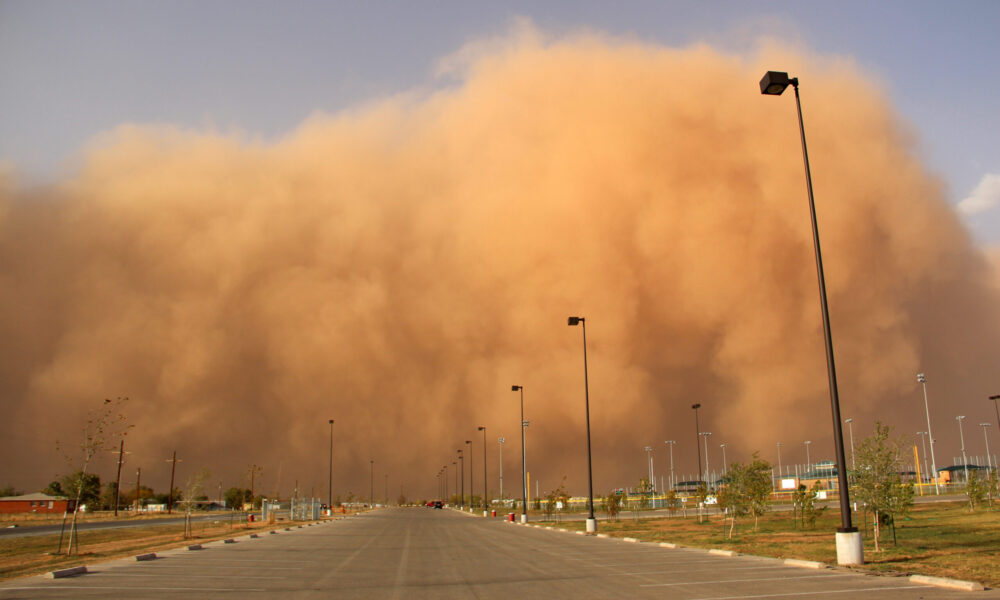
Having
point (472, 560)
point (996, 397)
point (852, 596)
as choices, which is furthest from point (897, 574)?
point (996, 397)

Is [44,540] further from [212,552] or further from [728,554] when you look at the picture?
[728,554]

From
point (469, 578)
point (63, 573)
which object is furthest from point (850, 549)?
point (63, 573)

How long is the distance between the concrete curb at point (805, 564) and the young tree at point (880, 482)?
299 centimetres

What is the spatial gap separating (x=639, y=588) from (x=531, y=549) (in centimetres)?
1008

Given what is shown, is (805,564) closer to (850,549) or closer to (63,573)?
(850,549)

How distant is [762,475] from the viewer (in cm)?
2473

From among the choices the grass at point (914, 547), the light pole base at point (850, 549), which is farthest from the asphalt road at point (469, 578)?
the grass at point (914, 547)

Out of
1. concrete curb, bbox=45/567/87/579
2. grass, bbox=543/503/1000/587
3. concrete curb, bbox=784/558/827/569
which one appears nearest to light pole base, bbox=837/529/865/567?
grass, bbox=543/503/1000/587

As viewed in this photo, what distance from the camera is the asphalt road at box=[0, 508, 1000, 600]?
1014cm

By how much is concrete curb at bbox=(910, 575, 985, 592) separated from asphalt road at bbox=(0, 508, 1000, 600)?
0.20 metres

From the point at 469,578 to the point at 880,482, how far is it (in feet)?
33.2

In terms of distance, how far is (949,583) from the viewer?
9.90 metres

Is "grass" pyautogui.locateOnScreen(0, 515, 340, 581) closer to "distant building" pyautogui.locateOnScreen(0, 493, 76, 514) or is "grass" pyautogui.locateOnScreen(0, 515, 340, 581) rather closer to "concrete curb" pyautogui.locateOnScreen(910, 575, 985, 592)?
"concrete curb" pyautogui.locateOnScreen(910, 575, 985, 592)

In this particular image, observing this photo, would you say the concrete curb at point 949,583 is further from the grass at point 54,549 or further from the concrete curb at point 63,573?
the grass at point 54,549
